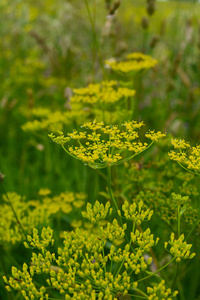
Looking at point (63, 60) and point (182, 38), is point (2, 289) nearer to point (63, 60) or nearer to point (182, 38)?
point (63, 60)

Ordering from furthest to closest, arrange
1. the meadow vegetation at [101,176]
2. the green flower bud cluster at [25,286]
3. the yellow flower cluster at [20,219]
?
the yellow flower cluster at [20,219] → the meadow vegetation at [101,176] → the green flower bud cluster at [25,286]

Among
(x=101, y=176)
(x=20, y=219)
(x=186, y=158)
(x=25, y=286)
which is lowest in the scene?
(x=101, y=176)

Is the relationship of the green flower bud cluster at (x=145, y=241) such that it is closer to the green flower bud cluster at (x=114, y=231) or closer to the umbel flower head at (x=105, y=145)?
the green flower bud cluster at (x=114, y=231)

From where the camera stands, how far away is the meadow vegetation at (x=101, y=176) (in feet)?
3.66

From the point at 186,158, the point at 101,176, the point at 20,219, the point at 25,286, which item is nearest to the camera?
the point at 25,286

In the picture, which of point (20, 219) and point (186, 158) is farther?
point (20, 219)

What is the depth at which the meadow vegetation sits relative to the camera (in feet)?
3.66

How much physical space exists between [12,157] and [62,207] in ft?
5.58

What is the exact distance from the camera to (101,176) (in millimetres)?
2633

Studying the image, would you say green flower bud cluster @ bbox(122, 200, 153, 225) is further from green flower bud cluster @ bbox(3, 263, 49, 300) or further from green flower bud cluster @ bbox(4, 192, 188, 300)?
green flower bud cluster @ bbox(3, 263, 49, 300)

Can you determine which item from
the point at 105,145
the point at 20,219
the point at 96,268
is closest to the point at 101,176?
the point at 20,219

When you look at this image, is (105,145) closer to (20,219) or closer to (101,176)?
(20,219)

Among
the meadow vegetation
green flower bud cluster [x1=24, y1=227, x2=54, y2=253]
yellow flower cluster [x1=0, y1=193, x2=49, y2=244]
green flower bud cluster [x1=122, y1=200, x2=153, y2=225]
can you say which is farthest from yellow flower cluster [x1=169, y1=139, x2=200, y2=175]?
yellow flower cluster [x1=0, y1=193, x2=49, y2=244]

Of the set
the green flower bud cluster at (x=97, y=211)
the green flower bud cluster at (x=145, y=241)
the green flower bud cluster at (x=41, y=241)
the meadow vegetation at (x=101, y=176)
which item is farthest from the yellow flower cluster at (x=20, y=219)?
the green flower bud cluster at (x=145, y=241)
